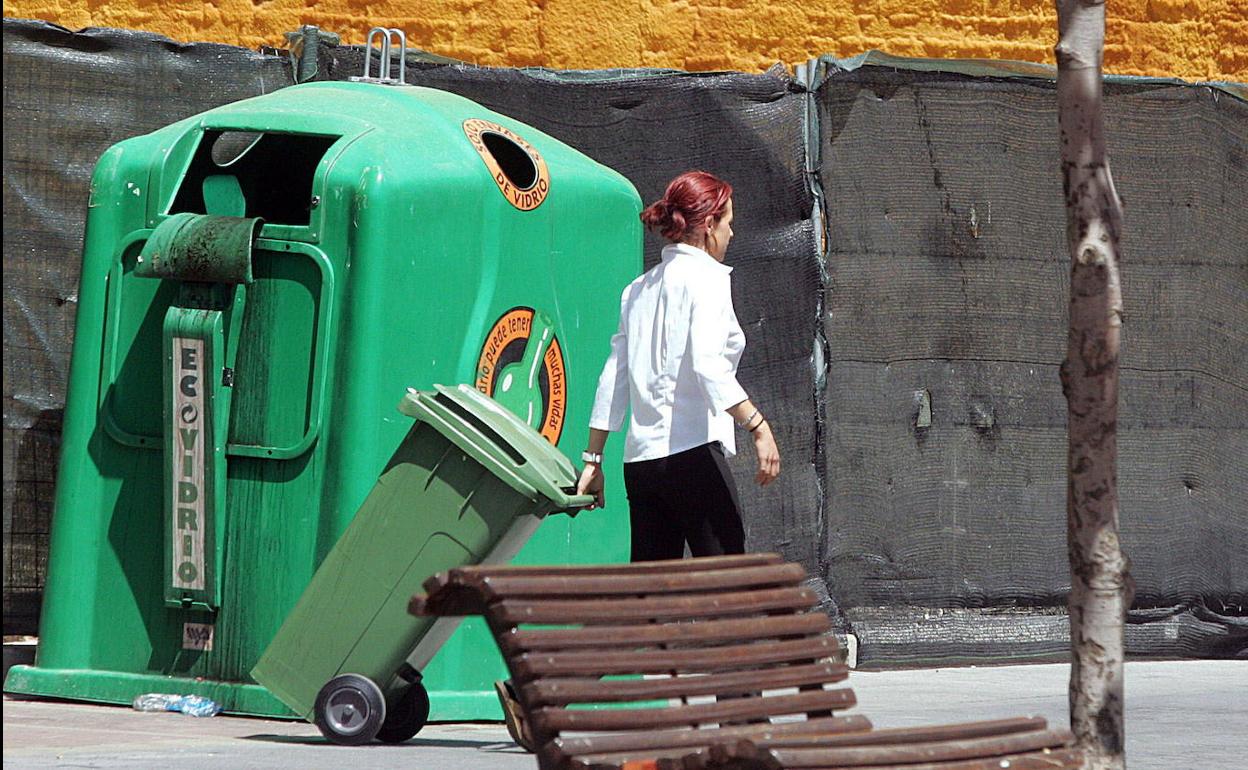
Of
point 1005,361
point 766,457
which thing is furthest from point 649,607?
point 1005,361

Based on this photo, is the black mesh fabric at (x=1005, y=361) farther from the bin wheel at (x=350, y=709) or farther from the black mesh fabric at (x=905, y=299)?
the bin wheel at (x=350, y=709)

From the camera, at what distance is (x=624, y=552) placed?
7.23m

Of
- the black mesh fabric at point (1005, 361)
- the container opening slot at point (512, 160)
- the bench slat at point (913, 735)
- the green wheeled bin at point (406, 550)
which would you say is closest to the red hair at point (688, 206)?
the green wheeled bin at point (406, 550)

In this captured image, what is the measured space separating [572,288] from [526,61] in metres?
2.71

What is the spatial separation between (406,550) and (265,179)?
188cm

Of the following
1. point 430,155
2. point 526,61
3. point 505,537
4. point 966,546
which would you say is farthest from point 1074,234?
point 526,61

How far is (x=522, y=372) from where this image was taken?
269 inches

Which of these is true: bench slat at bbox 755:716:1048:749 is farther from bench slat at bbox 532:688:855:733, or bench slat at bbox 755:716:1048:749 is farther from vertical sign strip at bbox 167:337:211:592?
vertical sign strip at bbox 167:337:211:592

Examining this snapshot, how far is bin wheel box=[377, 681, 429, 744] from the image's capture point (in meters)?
6.28

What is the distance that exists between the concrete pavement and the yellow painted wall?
117 inches

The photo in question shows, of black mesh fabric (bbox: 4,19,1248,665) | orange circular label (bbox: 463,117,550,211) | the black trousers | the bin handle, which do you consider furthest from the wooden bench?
black mesh fabric (bbox: 4,19,1248,665)

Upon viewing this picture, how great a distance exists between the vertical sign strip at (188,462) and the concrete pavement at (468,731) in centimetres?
47

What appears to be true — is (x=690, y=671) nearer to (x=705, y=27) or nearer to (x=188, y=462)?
(x=188, y=462)

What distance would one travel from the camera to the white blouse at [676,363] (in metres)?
5.82
